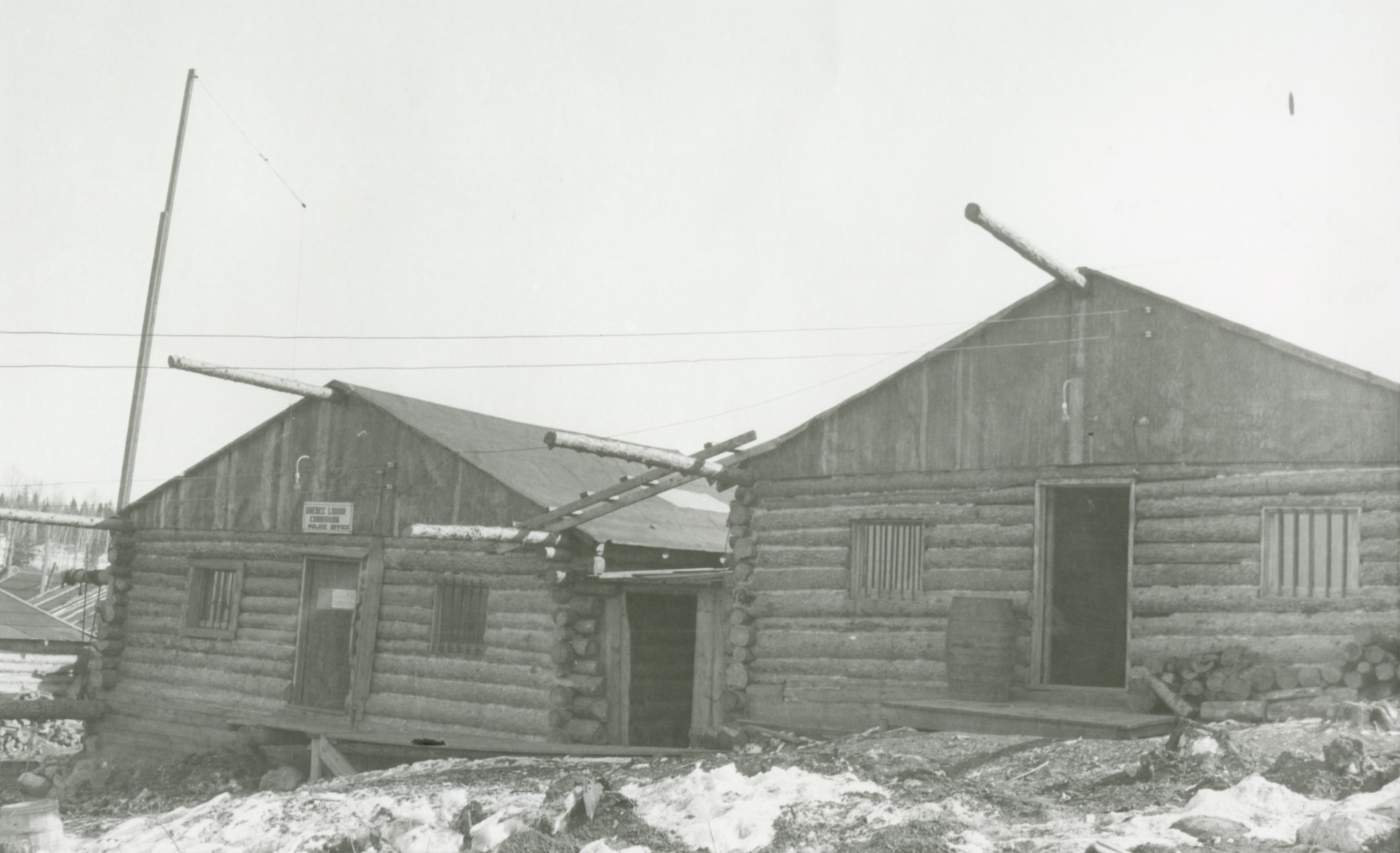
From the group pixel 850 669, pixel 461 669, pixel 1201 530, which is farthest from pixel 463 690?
pixel 1201 530

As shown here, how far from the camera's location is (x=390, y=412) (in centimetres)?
1920

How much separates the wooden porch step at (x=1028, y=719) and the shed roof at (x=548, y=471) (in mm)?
5632

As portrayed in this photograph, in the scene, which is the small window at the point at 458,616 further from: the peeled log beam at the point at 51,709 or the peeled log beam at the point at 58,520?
the peeled log beam at the point at 51,709

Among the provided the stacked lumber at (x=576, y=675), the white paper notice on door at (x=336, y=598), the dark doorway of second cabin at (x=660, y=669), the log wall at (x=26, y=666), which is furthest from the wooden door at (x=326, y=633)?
the log wall at (x=26, y=666)

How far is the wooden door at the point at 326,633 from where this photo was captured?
63.8 feet

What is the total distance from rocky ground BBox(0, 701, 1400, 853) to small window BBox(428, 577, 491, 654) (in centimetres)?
485

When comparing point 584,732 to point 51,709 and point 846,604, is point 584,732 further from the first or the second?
point 51,709

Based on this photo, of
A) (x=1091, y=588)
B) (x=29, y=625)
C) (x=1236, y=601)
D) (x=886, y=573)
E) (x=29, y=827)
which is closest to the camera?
(x=29, y=827)

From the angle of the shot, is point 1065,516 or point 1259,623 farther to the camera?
point 1065,516

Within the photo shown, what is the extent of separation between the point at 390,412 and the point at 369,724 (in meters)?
4.71

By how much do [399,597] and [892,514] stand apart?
8024 mm

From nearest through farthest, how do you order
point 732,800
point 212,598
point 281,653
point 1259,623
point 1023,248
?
point 732,800 < point 1023,248 < point 1259,623 < point 281,653 < point 212,598

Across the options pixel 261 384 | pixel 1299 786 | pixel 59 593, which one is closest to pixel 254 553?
pixel 261 384

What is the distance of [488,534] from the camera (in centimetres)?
1638
